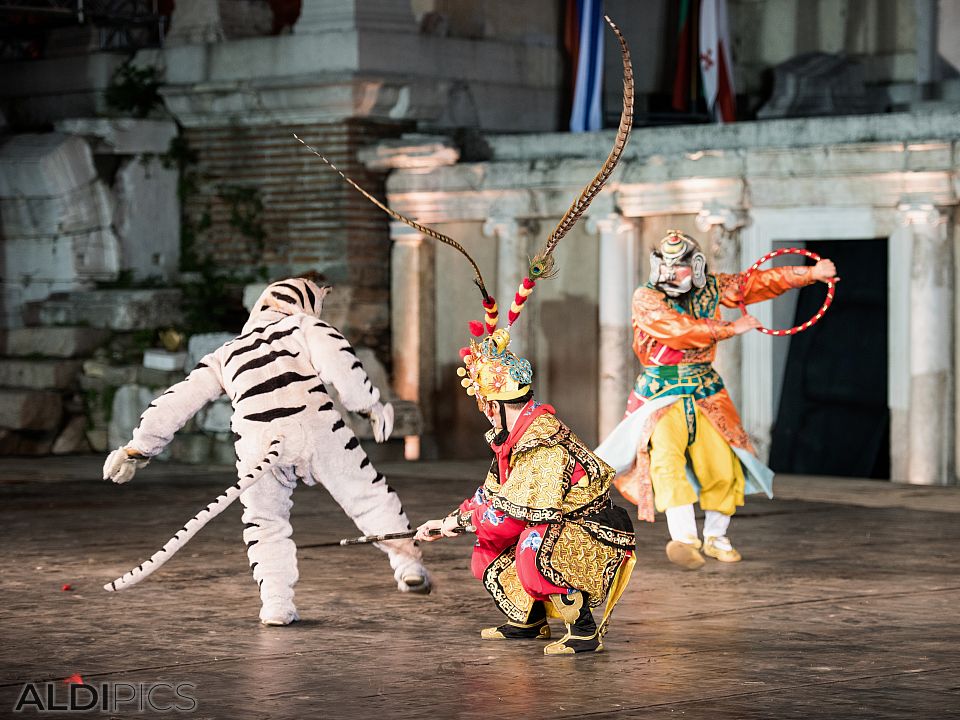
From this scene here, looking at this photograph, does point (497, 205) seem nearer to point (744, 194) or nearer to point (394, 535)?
point (744, 194)

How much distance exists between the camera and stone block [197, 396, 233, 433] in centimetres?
1484

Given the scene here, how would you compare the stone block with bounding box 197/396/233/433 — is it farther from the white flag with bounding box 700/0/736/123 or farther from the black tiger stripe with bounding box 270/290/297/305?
the black tiger stripe with bounding box 270/290/297/305

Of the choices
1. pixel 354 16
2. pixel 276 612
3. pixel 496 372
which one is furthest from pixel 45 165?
pixel 496 372

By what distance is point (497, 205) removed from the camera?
1534cm

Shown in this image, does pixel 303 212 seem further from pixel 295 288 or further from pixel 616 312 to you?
pixel 295 288

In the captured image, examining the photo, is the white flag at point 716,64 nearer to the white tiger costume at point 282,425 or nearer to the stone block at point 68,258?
the stone block at point 68,258

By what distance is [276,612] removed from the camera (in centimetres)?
770

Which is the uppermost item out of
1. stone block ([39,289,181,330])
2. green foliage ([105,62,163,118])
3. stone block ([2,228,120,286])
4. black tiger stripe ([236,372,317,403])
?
green foliage ([105,62,163,118])

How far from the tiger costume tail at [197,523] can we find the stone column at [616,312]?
6952 millimetres

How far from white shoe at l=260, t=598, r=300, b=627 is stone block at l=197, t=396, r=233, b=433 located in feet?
23.4

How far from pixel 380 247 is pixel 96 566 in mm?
6940

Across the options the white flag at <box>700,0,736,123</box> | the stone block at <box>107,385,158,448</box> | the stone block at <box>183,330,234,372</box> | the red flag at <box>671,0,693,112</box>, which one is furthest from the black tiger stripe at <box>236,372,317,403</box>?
the red flag at <box>671,0,693,112</box>

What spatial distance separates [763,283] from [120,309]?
7696mm

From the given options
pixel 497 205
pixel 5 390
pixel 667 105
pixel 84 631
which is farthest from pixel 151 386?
pixel 84 631
